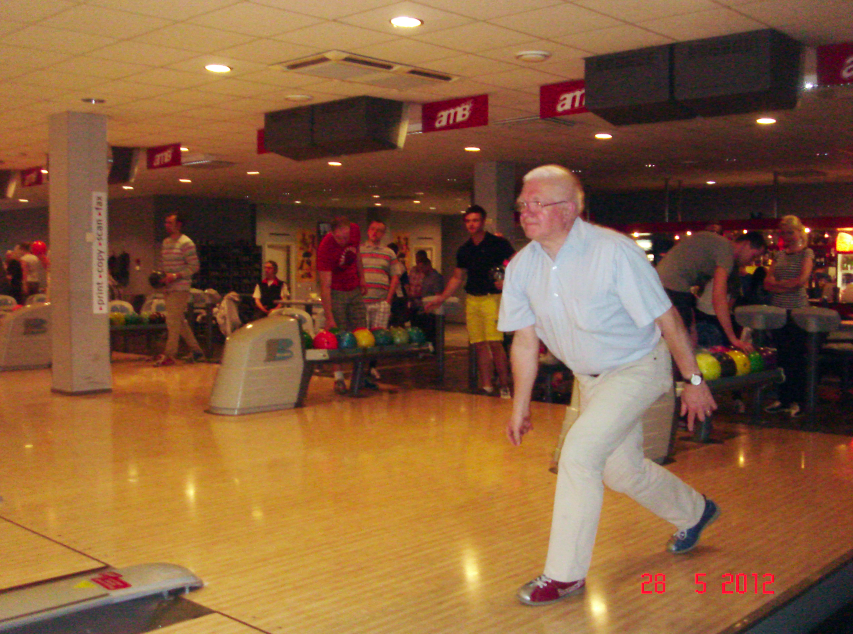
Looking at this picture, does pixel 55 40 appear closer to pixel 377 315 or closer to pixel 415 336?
pixel 377 315

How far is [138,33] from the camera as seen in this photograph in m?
5.80

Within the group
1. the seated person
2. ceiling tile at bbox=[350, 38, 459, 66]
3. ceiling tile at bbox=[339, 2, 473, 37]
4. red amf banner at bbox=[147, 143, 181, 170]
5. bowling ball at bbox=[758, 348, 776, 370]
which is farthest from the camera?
the seated person

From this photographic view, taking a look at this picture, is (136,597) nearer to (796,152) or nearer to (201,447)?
(201,447)

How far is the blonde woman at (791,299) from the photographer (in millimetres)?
6500

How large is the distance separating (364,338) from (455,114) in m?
2.39

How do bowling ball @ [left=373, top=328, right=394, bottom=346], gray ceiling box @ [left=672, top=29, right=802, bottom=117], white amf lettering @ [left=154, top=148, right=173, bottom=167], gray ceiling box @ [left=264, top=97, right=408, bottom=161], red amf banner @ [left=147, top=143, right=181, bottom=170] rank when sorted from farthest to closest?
white amf lettering @ [left=154, top=148, right=173, bottom=167]
red amf banner @ [left=147, top=143, right=181, bottom=170]
gray ceiling box @ [left=264, top=97, right=408, bottom=161]
bowling ball @ [left=373, top=328, right=394, bottom=346]
gray ceiling box @ [left=672, top=29, right=802, bottom=117]

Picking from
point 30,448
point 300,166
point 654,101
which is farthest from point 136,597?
point 300,166

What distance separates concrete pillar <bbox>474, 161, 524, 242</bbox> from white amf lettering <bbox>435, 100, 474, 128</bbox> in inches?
175

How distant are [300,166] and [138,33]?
7291 mm

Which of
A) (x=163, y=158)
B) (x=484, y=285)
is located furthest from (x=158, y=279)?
(x=484, y=285)

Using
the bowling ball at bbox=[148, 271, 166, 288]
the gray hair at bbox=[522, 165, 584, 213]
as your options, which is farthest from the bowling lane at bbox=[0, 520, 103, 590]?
the bowling ball at bbox=[148, 271, 166, 288]

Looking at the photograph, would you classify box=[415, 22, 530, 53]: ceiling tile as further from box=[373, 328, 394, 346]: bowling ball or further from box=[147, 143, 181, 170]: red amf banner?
box=[147, 143, 181, 170]: red amf banner

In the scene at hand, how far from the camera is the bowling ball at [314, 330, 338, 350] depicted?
22.6 ft

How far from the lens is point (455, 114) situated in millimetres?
8078
